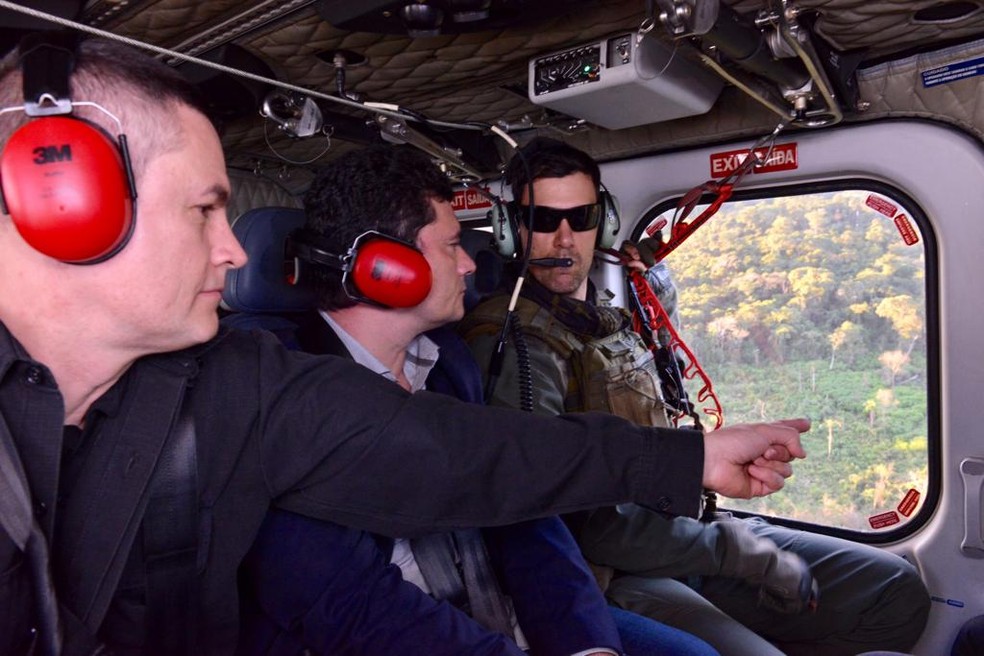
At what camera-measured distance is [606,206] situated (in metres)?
2.89

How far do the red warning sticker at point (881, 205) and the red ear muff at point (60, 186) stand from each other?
Result: 2763 millimetres

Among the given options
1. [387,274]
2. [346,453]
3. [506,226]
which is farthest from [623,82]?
[346,453]

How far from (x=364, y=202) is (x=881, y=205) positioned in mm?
1999

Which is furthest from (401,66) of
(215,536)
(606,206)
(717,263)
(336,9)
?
(215,536)

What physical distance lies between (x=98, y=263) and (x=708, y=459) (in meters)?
1.01

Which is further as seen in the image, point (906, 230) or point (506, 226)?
point (906, 230)

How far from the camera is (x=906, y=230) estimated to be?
9.41ft

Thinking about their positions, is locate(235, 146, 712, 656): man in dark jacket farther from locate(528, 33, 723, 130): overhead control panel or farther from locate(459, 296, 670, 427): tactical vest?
locate(528, 33, 723, 130): overhead control panel

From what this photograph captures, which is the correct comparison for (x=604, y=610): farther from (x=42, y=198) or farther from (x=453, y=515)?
(x=42, y=198)

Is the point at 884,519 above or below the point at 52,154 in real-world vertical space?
below

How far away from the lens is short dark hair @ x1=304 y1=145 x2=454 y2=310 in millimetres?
2129

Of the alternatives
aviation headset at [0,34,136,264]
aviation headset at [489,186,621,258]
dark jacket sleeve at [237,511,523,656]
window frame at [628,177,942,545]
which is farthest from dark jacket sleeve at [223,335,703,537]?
window frame at [628,177,942,545]

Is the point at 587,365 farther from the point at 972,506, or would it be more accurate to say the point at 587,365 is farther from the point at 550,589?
the point at 972,506

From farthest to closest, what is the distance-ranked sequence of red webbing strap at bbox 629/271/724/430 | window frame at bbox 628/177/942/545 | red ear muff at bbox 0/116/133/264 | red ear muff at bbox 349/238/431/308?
red webbing strap at bbox 629/271/724/430 < window frame at bbox 628/177/942/545 < red ear muff at bbox 349/238/431/308 < red ear muff at bbox 0/116/133/264
